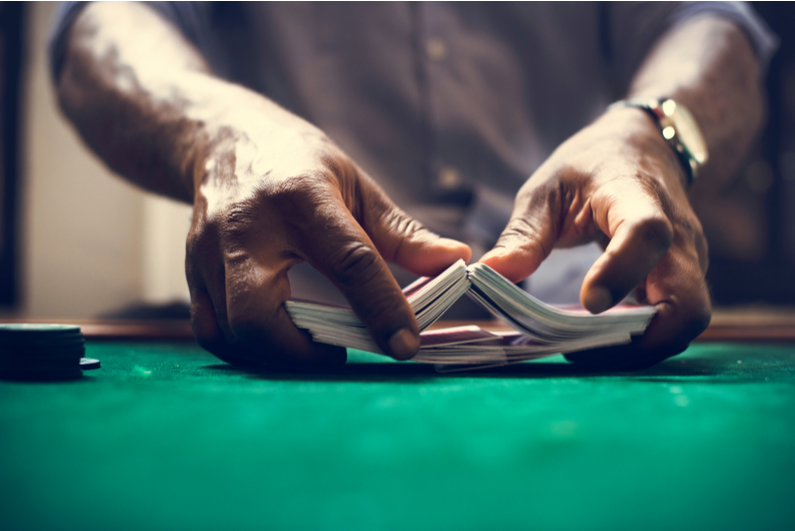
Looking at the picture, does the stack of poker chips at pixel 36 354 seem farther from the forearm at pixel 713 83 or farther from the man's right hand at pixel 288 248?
the forearm at pixel 713 83

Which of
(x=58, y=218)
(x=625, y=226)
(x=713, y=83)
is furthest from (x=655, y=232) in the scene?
(x=58, y=218)

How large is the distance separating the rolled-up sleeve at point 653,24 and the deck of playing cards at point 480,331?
1.29 meters

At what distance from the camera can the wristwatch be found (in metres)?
1.07

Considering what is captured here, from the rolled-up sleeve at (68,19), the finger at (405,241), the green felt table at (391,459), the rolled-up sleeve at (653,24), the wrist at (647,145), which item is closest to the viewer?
the green felt table at (391,459)

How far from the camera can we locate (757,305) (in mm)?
6113

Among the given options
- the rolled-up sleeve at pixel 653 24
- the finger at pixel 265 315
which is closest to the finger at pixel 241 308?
the finger at pixel 265 315

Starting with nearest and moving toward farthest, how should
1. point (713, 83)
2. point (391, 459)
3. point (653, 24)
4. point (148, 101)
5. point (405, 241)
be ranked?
point (391, 459), point (405, 241), point (148, 101), point (713, 83), point (653, 24)

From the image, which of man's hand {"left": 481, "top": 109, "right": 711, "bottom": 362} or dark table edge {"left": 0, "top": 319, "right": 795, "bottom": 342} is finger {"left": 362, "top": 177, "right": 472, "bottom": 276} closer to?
man's hand {"left": 481, "top": 109, "right": 711, "bottom": 362}

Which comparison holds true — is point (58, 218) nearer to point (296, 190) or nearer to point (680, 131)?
point (296, 190)

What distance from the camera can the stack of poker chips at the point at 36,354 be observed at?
1.92 feet

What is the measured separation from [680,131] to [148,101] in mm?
1076

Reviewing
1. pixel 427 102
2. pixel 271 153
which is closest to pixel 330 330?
pixel 271 153

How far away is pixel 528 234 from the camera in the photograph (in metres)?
0.87

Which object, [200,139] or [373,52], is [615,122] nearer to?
[200,139]
